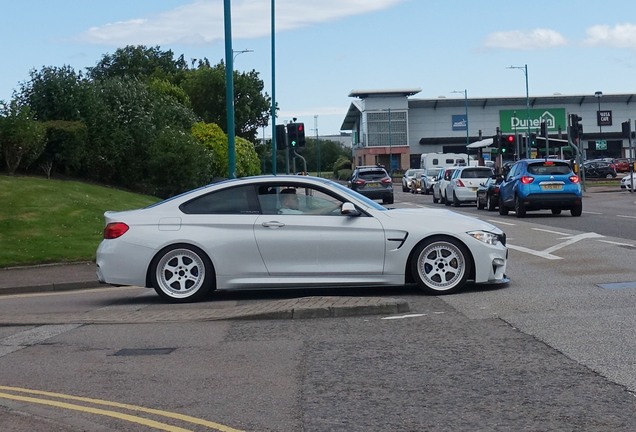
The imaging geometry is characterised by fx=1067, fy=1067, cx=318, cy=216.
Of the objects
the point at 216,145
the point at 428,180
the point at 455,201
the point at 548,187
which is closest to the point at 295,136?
the point at 455,201

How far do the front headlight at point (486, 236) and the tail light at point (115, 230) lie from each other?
4.05 metres

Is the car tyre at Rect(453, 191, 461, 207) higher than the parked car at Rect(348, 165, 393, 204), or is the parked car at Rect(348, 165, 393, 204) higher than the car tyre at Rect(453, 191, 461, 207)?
the parked car at Rect(348, 165, 393, 204)

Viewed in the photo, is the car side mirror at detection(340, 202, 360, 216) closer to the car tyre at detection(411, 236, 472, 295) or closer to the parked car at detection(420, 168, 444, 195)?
the car tyre at detection(411, 236, 472, 295)

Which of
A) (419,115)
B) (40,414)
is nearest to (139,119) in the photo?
(40,414)

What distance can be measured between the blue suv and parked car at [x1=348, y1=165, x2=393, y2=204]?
17.3m

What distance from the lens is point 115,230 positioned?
1265 centimetres

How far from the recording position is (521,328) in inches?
376

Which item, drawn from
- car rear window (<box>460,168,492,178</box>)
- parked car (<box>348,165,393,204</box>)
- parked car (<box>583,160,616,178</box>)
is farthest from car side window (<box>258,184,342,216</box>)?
parked car (<box>583,160,616,178</box>)

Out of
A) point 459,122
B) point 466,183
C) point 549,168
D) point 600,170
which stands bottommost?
point 466,183

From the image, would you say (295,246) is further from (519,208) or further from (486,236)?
(519,208)

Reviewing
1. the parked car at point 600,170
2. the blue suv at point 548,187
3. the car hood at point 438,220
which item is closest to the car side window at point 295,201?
the car hood at point 438,220

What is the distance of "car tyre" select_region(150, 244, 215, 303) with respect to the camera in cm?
1243

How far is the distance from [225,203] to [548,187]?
1892cm

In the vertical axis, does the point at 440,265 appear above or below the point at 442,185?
below
